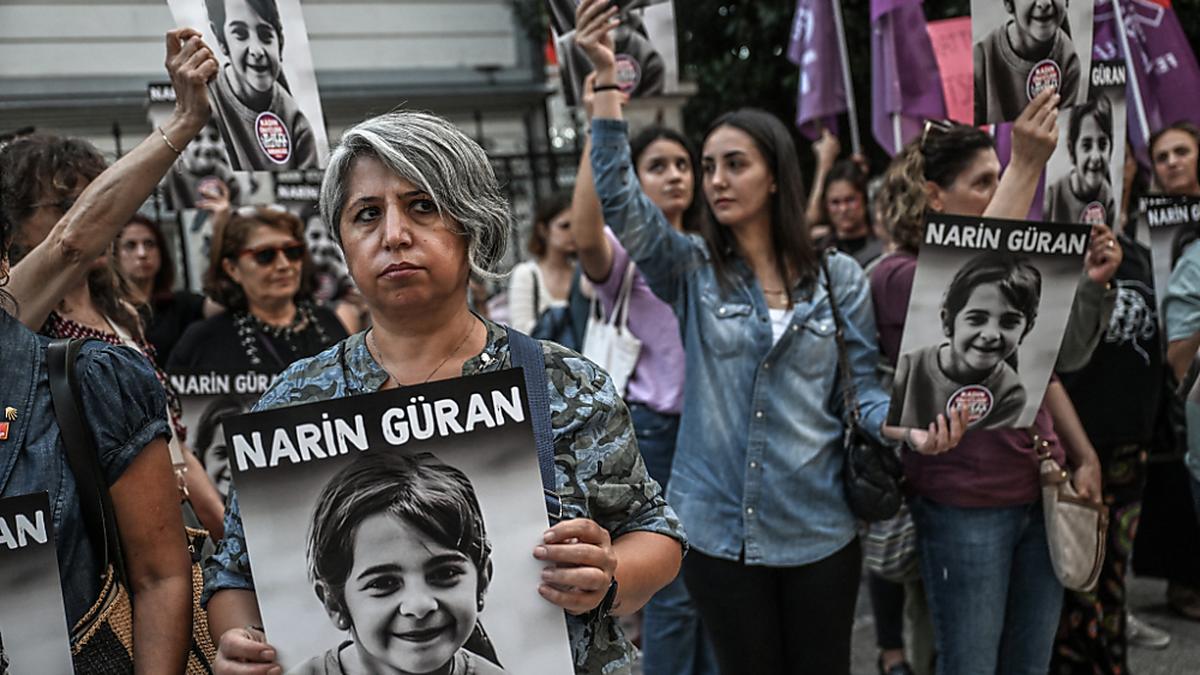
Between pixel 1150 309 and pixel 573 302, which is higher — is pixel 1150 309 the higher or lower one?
the lower one

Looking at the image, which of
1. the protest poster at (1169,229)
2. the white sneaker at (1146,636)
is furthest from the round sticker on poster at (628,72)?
the white sneaker at (1146,636)

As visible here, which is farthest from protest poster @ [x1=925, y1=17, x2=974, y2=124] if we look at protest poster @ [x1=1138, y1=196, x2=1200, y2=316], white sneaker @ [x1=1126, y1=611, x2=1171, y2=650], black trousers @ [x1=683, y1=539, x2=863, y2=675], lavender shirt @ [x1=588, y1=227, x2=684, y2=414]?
white sneaker @ [x1=1126, y1=611, x2=1171, y2=650]

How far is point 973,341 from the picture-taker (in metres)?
3.03

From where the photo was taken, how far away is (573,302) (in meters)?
4.91

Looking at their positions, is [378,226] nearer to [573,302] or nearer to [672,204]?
[672,204]

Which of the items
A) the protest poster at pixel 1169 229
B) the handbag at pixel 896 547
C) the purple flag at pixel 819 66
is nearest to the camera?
the handbag at pixel 896 547

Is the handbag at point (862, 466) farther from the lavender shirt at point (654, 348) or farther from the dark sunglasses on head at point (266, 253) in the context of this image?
the dark sunglasses on head at point (266, 253)

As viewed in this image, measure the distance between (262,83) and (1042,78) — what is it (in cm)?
197

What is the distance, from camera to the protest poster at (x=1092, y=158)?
3.63 metres

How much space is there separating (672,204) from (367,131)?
8.91 ft

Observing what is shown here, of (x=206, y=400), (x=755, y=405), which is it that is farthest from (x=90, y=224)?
(x=755, y=405)

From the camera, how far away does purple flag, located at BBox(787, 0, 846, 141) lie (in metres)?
6.80

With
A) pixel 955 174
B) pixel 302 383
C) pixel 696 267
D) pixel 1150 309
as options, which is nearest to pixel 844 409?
pixel 696 267

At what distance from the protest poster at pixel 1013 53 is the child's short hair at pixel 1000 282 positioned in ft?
1.22
